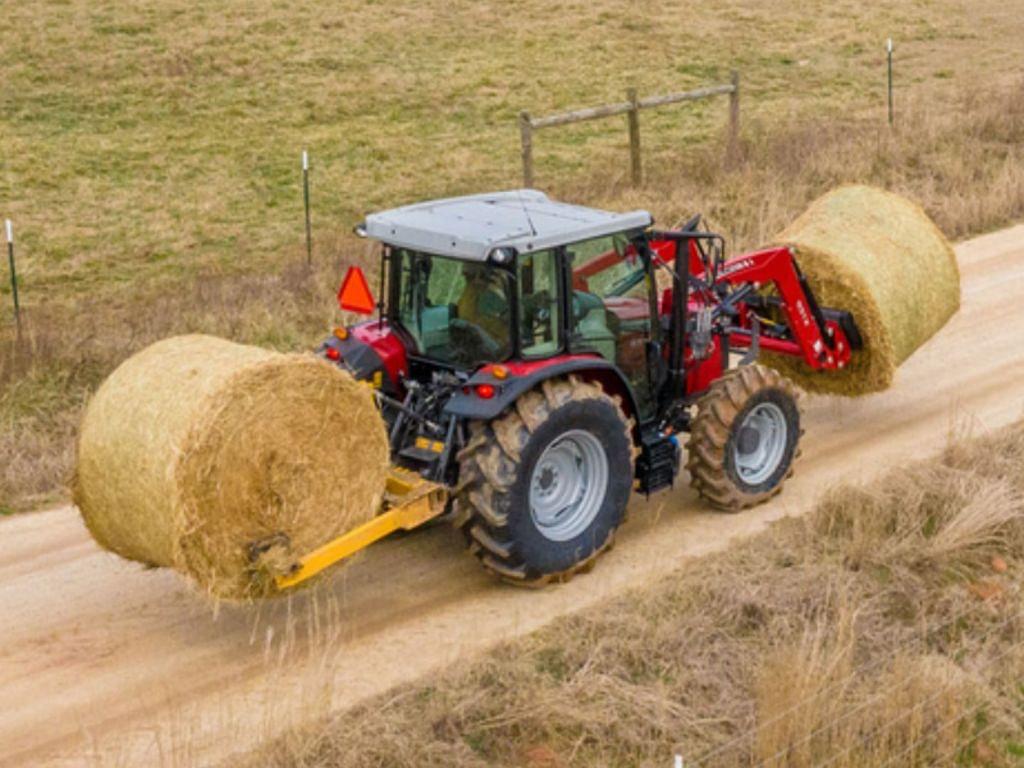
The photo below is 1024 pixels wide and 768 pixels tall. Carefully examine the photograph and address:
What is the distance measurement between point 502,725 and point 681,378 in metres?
3.36

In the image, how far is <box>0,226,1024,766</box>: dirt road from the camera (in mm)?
8719

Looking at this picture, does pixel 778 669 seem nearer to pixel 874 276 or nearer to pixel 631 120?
pixel 874 276

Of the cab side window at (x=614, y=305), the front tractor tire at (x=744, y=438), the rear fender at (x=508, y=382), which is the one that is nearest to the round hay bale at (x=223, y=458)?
the rear fender at (x=508, y=382)

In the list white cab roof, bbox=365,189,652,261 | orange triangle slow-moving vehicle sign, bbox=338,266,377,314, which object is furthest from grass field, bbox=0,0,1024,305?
white cab roof, bbox=365,189,652,261

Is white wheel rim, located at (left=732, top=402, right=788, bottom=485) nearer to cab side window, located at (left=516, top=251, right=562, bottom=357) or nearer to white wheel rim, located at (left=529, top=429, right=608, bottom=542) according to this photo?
→ white wheel rim, located at (left=529, top=429, right=608, bottom=542)

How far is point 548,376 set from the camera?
989cm

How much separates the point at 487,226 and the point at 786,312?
3030 mm

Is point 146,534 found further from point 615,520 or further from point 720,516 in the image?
point 720,516

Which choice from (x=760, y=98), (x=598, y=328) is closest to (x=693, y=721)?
(x=598, y=328)

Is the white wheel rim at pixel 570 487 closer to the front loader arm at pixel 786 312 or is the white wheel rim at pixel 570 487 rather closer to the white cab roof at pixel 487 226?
the white cab roof at pixel 487 226

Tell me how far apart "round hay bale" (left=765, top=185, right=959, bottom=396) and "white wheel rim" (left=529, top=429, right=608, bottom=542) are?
2973mm

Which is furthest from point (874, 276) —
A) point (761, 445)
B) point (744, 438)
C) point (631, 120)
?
point (631, 120)

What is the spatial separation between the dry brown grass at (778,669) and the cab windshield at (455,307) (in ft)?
5.64

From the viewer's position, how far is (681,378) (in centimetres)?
1112
